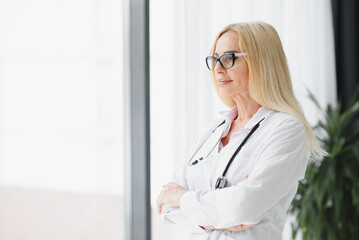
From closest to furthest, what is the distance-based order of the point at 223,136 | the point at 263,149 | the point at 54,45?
the point at 263,149
the point at 223,136
the point at 54,45

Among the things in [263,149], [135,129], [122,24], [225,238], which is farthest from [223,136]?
[122,24]

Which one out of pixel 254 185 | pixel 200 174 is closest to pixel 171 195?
pixel 200 174

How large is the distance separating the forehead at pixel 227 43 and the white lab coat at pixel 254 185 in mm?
240

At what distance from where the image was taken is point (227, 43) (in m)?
1.47

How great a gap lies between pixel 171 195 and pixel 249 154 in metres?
0.31

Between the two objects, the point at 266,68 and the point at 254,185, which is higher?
the point at 266,68

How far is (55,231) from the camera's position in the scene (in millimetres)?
2840

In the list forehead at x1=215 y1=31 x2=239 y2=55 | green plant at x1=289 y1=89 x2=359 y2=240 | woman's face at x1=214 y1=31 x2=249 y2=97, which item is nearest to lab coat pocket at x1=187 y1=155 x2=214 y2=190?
woman's face at x1=214 y1=31 x2=249 y2=97

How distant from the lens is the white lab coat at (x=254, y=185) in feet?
4.26

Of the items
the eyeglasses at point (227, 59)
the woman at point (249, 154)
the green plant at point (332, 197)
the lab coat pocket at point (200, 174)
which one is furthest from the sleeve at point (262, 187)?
the green plant at point (332, 197)

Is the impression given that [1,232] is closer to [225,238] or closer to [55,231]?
[55,231]

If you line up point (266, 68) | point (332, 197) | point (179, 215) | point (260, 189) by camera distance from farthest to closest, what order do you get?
point (332, 197), point (179, 215), point (266, 68), point (260, 189)

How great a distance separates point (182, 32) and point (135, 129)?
0.60 m

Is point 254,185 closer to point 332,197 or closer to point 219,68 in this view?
point 219,68
